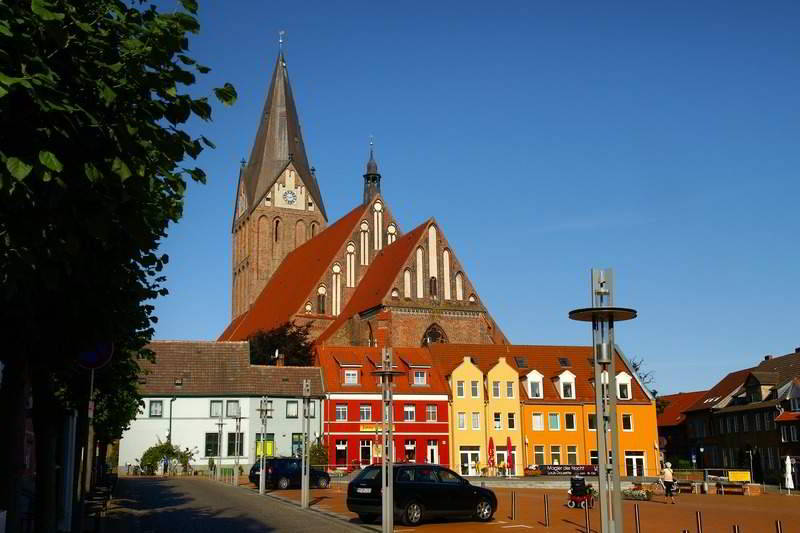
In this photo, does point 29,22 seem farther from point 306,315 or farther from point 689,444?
point 689,444

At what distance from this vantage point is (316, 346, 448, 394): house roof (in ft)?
189

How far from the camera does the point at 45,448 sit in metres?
15.4

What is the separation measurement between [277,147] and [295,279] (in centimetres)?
1674

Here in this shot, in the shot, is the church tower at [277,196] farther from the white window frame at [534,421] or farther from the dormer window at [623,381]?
the dormer window at [623,381]

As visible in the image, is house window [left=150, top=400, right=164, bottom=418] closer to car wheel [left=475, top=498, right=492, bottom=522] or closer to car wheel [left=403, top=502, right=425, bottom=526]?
car wheel [left=475, top=498, right=492, bottom=522]

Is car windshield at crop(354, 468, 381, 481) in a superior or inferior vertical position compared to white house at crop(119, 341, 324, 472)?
inferior

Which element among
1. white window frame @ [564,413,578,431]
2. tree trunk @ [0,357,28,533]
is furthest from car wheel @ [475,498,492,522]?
white window frame @ [564,413,578,431]

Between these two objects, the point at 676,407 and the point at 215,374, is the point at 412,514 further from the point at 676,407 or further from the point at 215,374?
the point at 676,407

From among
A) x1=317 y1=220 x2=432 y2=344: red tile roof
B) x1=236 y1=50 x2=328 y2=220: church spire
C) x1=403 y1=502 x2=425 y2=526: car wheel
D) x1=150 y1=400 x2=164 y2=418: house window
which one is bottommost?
x1=403 y1=502 x2=425 y2=526: car wheel

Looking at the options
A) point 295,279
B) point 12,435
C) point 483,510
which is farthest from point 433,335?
point 12,435

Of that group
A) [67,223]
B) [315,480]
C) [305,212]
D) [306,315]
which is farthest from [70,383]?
[305,212]

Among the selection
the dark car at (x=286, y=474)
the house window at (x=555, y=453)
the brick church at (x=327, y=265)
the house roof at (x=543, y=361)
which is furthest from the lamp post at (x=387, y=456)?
the brick church at (x=327, y=265)

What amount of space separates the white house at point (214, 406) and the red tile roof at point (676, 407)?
37.4 meters

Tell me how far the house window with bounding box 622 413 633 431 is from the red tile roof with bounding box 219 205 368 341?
94.9 ft
